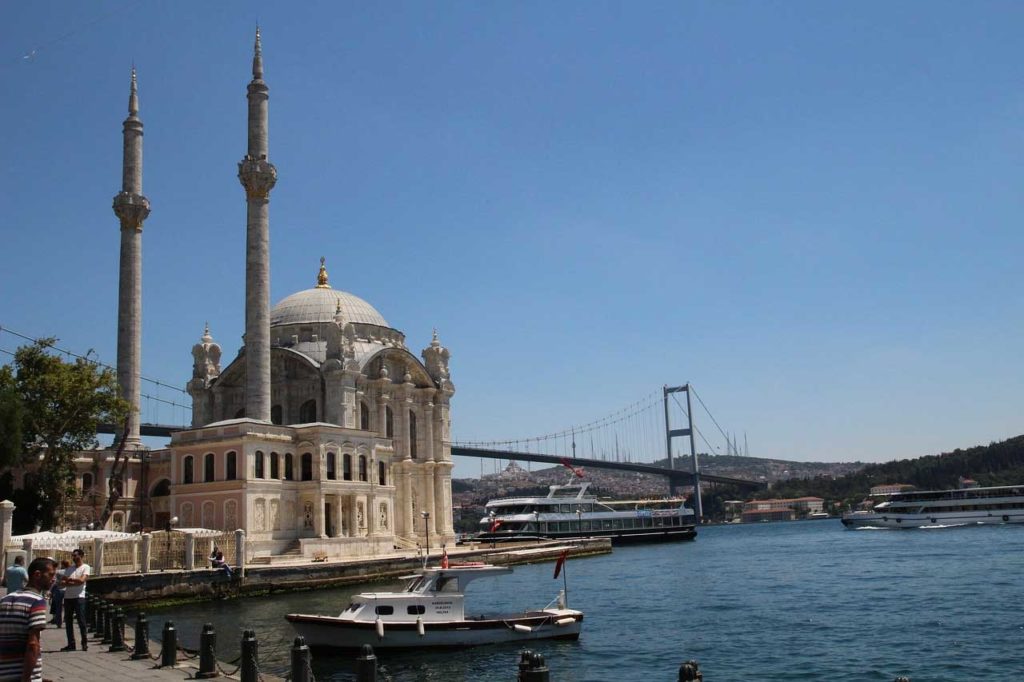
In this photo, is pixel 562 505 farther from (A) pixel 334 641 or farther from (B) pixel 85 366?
(A) pixel 334 641

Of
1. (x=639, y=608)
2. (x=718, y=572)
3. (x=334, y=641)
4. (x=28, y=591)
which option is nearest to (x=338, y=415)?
(x=718, y=572)

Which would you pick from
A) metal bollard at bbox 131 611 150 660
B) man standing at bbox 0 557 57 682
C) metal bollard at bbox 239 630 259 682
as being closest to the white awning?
metal bollard at bbox 131 611 150 660

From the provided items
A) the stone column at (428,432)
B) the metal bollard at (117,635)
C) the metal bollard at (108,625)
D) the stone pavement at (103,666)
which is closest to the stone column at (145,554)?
the metal bollard at (108,625)

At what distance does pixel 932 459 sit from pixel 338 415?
99110 mm

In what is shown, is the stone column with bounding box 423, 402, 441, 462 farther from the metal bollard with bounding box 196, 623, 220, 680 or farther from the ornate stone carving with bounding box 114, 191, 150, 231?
the metal bollard with bounding box 196, 623, 220, 680

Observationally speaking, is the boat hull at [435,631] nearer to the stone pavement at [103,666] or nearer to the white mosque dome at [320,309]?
the stone pavement at [103,666]

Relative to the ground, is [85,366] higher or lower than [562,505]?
higher

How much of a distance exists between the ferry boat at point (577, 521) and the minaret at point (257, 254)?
27141mm

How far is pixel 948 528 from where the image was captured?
6725cm

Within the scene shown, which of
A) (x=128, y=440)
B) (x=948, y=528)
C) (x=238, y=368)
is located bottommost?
(x=948, y=528)

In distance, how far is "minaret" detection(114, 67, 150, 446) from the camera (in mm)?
42781

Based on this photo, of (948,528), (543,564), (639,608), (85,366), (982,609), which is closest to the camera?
(982,609)

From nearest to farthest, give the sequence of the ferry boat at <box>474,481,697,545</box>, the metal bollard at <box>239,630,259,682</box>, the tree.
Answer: the metal bollard at <box>239,630,259,682</box>, the tree, the ferry boat at <box>474,481,697,545</box>

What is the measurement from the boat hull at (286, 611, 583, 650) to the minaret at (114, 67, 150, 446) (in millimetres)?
26788
